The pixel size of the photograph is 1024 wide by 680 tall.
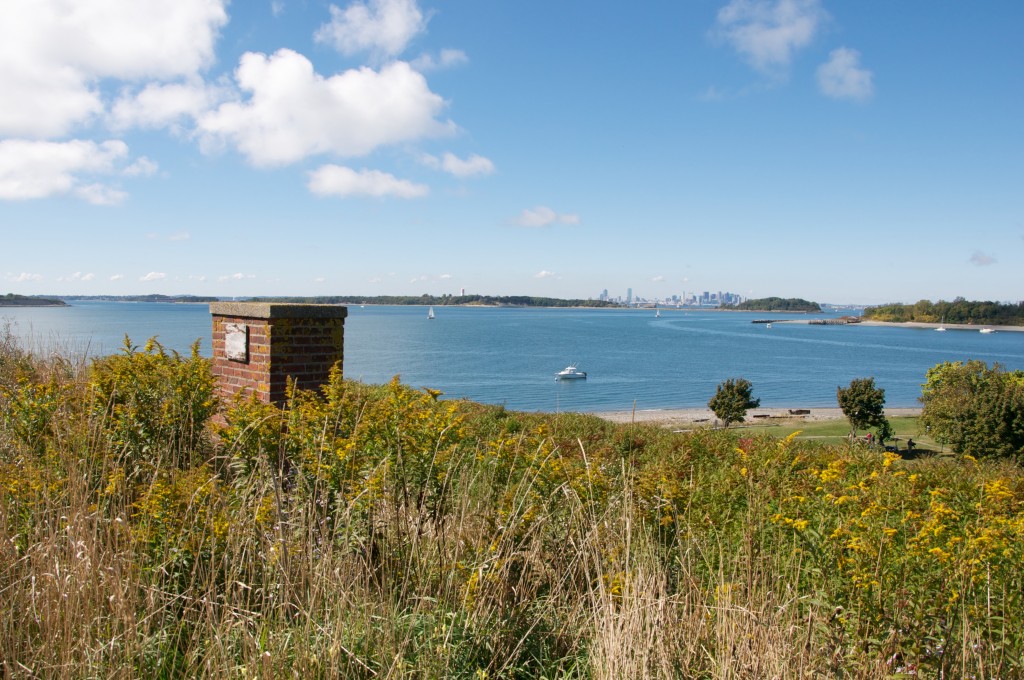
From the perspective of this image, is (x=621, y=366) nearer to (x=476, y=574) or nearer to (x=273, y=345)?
(x=273, y=345)

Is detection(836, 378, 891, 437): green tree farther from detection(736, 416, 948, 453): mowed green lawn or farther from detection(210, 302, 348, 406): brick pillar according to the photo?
detection(210, 302, 348, 406): brick pillar

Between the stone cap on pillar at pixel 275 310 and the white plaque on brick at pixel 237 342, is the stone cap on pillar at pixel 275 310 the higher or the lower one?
the higher one

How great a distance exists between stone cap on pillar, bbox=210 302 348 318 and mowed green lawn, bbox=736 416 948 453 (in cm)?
2457

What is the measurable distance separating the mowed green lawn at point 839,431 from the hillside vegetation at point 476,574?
2608 cm

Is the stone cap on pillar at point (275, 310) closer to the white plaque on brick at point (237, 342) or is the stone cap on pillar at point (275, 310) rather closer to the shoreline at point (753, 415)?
the white plaque on brick at point (237, 342)

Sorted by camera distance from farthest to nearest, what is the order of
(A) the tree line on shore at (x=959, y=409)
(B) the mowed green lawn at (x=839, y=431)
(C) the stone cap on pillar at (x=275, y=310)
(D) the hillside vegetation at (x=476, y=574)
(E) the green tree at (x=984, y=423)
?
(B) the mowed green lawn at (x=839, y=431) → (A) the tree line on shore at (x=959, y=409) → (E) the green tree at (x=984, y=423) → (C) the stone cap on pillar at (x=275, y=310) → (D) the hillside vegetation at (x=476, y=574)

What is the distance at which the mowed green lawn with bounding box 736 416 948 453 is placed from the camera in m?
30.6

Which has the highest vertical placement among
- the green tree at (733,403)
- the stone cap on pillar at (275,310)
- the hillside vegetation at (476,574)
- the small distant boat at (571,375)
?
the stone cap on pillar at (275,310)

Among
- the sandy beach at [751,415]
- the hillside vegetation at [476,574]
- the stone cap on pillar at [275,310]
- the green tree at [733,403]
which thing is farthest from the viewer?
the sandy beach at [751,415]

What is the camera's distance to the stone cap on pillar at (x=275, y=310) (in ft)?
20.4

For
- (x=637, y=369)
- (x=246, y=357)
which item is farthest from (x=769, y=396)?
(x=246, y=357)

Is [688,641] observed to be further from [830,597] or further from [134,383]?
[134,383]

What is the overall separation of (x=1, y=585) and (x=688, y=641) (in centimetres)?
292

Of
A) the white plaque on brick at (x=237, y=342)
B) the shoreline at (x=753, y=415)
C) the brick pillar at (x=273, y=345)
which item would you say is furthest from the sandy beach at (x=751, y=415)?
the white plaque on brick at (x=237, y=342)
